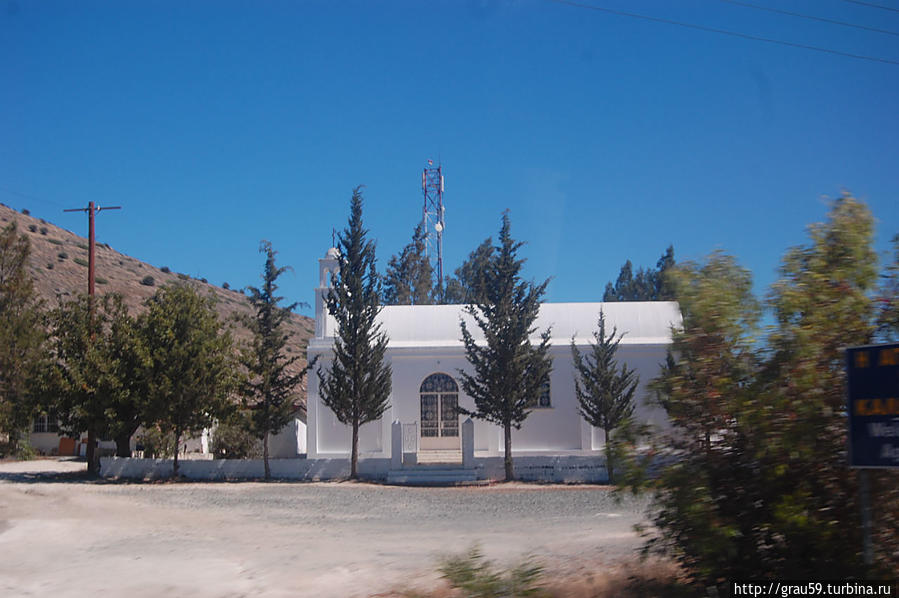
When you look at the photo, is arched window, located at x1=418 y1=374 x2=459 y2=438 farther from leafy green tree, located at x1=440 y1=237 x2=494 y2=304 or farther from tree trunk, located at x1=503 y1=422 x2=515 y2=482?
leafy green tree, located at x1=440 y1=237 x2=494 y2=304

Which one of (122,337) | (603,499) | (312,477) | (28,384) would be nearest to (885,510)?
(603,499)

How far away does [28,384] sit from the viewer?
26.5m

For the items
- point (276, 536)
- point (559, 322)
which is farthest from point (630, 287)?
point (276, 536)

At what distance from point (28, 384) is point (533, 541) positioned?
2177cm

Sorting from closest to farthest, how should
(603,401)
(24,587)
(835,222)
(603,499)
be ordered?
(835,222)
(24,587)
(603,499)
(603,401)

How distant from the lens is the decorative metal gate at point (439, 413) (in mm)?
27719

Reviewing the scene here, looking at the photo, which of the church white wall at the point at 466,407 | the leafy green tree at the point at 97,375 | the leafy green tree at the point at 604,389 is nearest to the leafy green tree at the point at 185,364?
the leafy green tree at the point at 97,375

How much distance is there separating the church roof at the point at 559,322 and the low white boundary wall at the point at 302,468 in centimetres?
489

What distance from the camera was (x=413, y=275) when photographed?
195 ft

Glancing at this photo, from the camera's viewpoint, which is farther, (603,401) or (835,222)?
(603,401)

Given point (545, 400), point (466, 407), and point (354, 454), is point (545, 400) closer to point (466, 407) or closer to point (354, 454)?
point (466, 407)

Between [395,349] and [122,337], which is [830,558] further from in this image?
[122,337]

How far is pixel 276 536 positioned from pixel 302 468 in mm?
13533

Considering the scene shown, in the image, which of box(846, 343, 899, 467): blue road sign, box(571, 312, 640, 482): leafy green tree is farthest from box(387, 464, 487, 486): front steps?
box(846, 343, 899, 467): blue road sign
